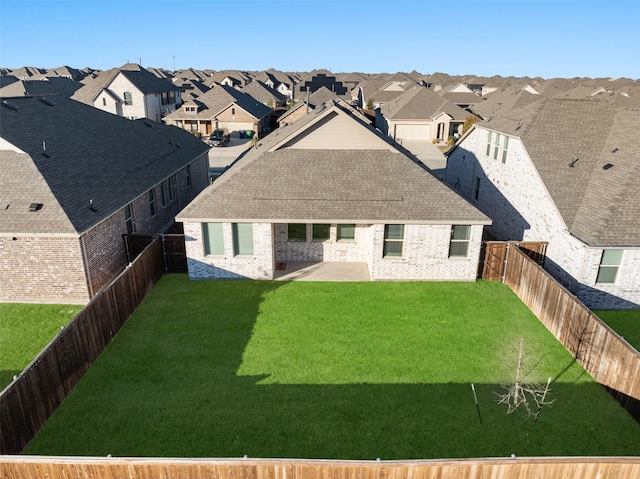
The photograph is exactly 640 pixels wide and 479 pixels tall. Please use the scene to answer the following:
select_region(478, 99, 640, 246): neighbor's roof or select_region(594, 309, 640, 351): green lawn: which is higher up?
select_region(478, 99, 640, 246): neighbor's roof

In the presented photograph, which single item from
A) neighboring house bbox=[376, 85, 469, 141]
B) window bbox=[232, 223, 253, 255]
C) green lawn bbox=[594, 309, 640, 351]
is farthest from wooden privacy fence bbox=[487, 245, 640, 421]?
neighboring house bbox=[376, 85, 469, 141]

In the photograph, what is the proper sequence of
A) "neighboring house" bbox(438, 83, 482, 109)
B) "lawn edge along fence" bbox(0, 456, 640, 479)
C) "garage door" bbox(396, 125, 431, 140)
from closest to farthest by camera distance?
1. "lawn edge along fence" bbox(0, 456, 640, 479)
2. "garage door" bbox(396, 125, 431, 140)
3. "neighboring house" bbox(438, 83, 482, 109)

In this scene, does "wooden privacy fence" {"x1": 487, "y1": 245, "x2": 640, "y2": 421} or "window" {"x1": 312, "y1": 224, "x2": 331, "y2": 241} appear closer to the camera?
"wooden privacy fence" {"x1": 487, "y1": 245, "x2": 640, "y2": 421}

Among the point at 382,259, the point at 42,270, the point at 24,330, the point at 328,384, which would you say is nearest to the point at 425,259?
the point at 382,259

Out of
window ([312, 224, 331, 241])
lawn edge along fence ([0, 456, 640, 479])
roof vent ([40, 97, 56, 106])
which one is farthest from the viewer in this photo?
roof vent ([40, 97, 56, 106])

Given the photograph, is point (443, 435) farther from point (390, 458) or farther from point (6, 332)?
point (6, 332)

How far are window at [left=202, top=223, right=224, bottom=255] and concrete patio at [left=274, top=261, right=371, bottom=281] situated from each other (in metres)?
2.70

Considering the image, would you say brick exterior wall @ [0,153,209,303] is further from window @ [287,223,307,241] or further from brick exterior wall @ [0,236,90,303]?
window @ [287,223,307,241]

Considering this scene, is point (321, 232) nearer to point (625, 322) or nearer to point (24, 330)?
point (24, 330)

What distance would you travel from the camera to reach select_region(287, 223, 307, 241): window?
20.4 metres

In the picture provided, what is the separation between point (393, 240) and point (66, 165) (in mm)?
13750

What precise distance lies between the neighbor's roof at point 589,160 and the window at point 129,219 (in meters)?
18.2

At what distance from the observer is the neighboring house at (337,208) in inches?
691

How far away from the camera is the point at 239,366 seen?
Result: 12.7 m
